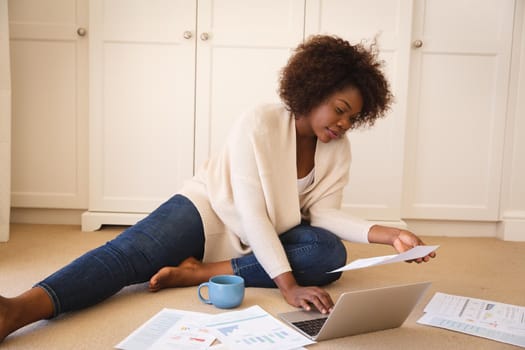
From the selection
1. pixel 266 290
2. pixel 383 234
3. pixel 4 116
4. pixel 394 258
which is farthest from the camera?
pixel 4 116

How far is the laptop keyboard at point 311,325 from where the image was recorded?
3.71 feet

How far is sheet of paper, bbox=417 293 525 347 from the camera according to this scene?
1.18m

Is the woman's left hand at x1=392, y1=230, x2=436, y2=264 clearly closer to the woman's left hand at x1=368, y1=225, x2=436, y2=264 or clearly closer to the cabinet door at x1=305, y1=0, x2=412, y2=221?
the woman's left hand at x1=368, y1=225, x2=436, y2=264

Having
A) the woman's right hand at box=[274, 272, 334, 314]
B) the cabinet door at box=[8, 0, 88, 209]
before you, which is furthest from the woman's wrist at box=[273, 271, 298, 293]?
the cabinet door at box=[8, 0, 88, 209]

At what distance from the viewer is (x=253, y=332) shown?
3.64ft

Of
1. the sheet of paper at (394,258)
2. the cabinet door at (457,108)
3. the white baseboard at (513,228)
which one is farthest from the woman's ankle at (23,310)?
the white baseboard at (513,228)

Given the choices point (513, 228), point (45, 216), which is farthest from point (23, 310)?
→ point (513, 228)

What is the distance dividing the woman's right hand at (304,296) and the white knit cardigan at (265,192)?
26 mm

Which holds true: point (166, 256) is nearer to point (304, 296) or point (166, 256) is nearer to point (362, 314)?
point (304, 296)

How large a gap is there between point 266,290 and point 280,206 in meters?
0.26

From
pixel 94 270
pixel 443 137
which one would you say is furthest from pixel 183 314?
pixel 443 137

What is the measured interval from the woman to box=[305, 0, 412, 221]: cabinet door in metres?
0.87

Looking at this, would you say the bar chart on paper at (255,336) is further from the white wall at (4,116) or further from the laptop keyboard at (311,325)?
the white wall at (4,116)

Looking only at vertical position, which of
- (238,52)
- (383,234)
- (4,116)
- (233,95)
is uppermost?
(238,52)
